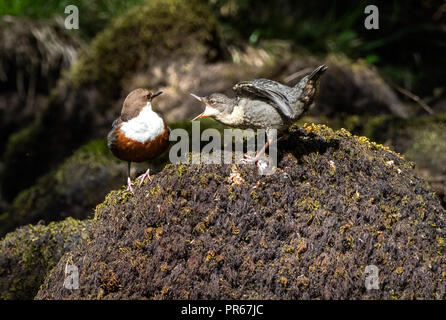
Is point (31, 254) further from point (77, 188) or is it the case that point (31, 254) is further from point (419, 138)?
point (419, 138)

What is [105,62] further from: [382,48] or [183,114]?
[382,48]

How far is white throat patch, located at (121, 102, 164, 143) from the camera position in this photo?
3.55m

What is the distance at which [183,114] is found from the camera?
7.22m

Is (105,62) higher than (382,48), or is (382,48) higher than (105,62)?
(382,48)

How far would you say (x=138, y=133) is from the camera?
355 centimetres

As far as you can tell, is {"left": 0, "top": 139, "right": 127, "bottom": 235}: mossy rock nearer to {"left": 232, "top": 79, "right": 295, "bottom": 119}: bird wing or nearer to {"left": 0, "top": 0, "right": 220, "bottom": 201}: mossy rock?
{"left": 0, "top": 0, "right": 220, "bottom": 201}: mossy rock

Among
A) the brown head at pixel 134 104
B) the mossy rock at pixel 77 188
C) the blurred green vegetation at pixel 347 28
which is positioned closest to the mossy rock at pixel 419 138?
Answer: the blurred green vegetation at pixel 347 28

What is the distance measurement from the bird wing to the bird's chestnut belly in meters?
0.71

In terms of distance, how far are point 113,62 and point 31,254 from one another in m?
4.19

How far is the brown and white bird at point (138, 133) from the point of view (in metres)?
3.55

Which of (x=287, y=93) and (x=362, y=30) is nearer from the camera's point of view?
(x=287, y=93)

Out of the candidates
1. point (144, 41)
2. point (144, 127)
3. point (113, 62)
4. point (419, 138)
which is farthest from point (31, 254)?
point (419, 138)

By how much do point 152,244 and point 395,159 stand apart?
6.87 feet

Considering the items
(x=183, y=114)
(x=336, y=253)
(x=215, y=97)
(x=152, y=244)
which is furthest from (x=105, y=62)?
(x=336, y=253)
